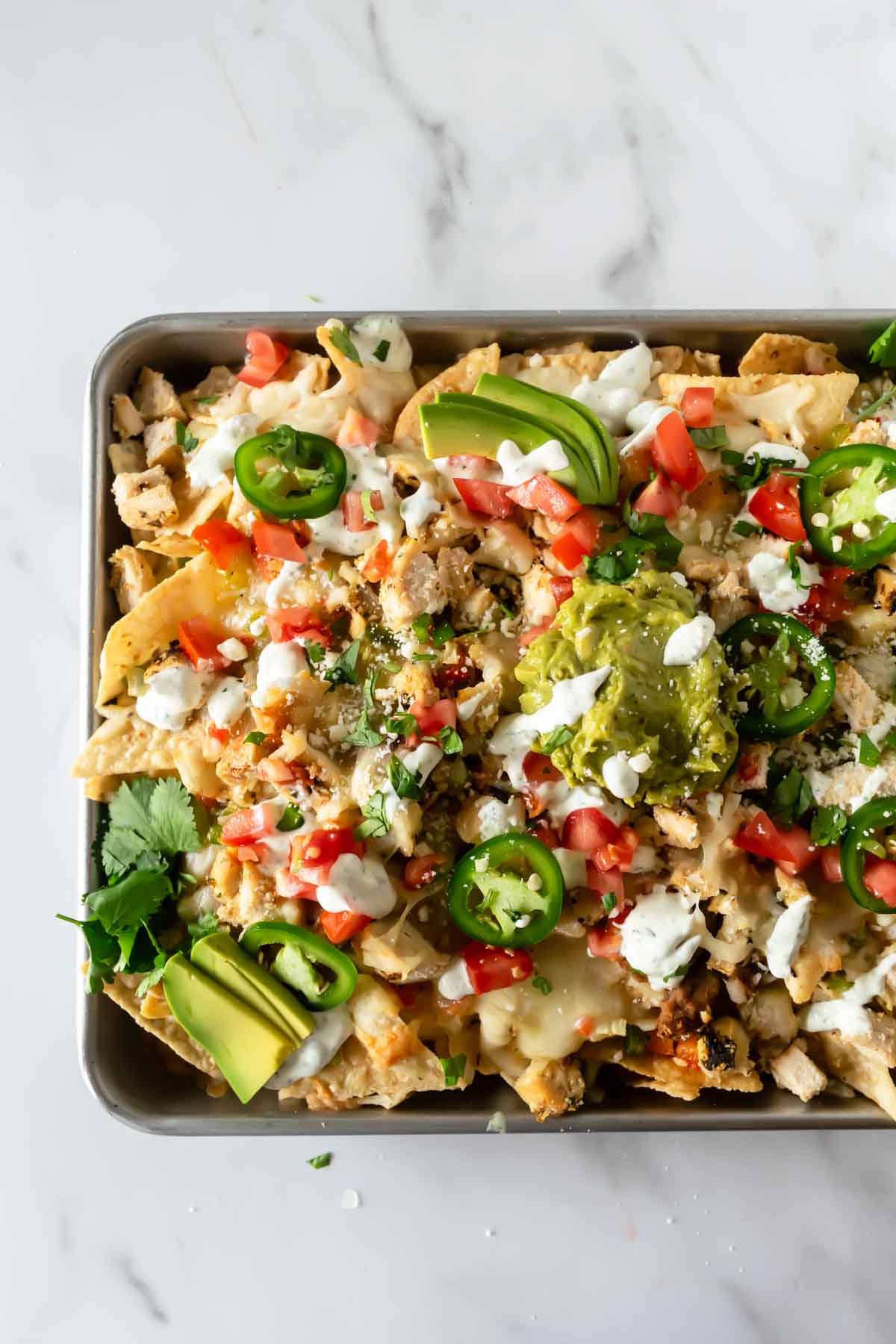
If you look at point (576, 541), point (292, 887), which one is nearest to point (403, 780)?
point (292, 887)

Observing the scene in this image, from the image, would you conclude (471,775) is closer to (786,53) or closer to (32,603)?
(32,603)

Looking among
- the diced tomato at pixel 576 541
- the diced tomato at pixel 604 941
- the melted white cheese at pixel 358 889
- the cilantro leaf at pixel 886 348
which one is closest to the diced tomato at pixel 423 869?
the melted white cheese at pixel 358 889

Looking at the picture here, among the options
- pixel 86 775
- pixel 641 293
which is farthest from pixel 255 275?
pixel 86 775

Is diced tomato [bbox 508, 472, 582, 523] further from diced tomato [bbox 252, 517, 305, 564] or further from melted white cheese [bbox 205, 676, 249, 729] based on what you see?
melted white cheese [bbox 205, 676, 249, 729]

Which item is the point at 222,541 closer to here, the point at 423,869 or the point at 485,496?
the point at 485,496

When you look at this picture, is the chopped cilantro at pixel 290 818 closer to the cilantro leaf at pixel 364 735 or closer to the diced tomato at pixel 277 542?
the cilantro leaf at pixel 364 735

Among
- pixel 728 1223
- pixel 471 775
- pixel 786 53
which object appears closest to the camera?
pixel 471 775

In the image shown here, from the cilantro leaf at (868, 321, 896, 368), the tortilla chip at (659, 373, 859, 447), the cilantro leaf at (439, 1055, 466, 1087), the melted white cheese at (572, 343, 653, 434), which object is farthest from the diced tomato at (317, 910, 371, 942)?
the cilantro leaf at (868, 321, 896, 368)

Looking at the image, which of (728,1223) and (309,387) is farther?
(728,1223)
